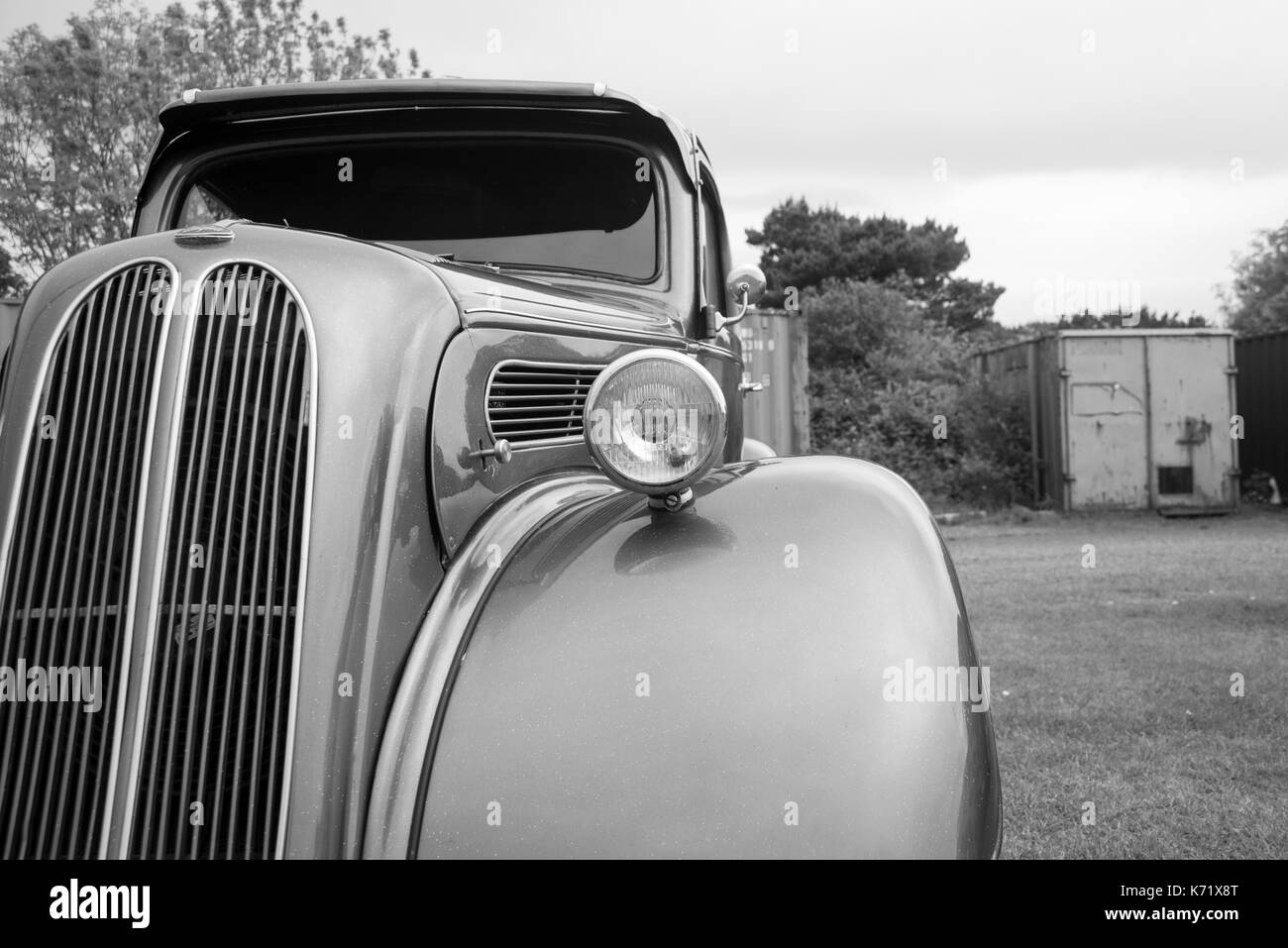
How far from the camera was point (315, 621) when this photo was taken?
170 cm

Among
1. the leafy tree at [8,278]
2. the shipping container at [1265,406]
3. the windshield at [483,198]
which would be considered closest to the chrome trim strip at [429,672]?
the windshield at [483,198]

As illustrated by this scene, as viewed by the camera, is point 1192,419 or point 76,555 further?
point 1192,419

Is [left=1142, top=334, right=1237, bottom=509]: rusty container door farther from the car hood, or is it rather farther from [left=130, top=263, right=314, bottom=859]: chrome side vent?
[left=130, top=263, right=314, bottom=859]: chrome side vent

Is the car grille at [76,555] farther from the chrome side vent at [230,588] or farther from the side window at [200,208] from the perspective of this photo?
the side window at [200,208]

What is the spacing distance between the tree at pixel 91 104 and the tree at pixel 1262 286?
84.7 ft

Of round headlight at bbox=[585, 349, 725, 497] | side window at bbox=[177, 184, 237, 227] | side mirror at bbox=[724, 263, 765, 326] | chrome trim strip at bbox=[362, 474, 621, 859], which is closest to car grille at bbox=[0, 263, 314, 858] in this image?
chrome trim strip at bbox=[362, 474, 621, 859]

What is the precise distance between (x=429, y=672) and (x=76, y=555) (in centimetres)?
61

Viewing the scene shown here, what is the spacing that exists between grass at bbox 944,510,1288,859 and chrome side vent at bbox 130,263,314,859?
248 cm

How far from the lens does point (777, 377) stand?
1512 cm

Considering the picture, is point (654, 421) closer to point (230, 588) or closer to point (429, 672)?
point (429, 672)

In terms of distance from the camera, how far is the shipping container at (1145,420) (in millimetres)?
15062

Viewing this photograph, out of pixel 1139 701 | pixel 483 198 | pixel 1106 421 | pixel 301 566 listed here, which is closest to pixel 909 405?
pixel 1106 421
